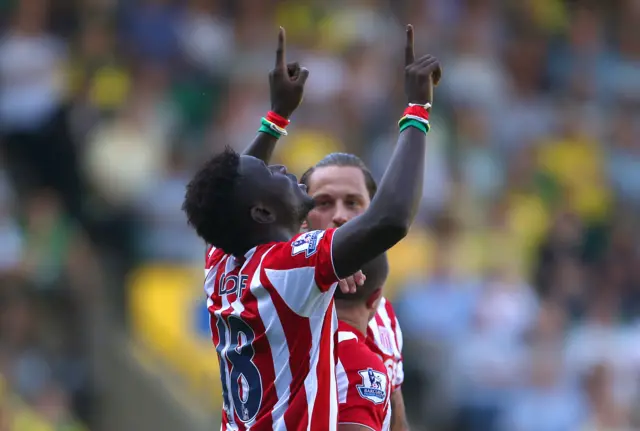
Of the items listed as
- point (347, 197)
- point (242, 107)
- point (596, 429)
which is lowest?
point (347, 197)

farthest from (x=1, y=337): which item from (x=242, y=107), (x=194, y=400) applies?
(x=242, y=107)

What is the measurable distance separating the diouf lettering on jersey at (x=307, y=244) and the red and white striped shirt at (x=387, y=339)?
0.94m

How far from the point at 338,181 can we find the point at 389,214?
48.4 inches

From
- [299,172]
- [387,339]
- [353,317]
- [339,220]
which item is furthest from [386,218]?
[299,172]

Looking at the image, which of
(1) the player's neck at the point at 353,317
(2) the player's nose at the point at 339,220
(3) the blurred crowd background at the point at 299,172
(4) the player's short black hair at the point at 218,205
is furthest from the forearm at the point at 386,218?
(3) the blurred crowd background at the point at 299,172

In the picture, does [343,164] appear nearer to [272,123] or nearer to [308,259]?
[272,123]

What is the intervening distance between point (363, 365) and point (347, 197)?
0.82 m

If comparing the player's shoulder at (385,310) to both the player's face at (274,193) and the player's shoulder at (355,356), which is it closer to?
the player's shoulder at (355,356)

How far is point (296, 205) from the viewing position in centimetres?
424

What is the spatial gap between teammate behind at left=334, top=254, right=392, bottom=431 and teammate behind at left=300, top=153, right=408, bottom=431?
0.54 ft

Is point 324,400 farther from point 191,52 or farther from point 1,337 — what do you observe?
point 191,52

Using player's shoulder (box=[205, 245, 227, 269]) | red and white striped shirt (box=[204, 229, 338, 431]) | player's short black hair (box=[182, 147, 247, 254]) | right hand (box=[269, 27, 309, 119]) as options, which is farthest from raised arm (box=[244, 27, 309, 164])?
red and white striped shirt (box=[204, 229, 338, 431])

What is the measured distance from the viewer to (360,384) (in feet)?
14.6

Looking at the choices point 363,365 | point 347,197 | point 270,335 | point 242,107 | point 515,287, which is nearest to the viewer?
point 270,335
